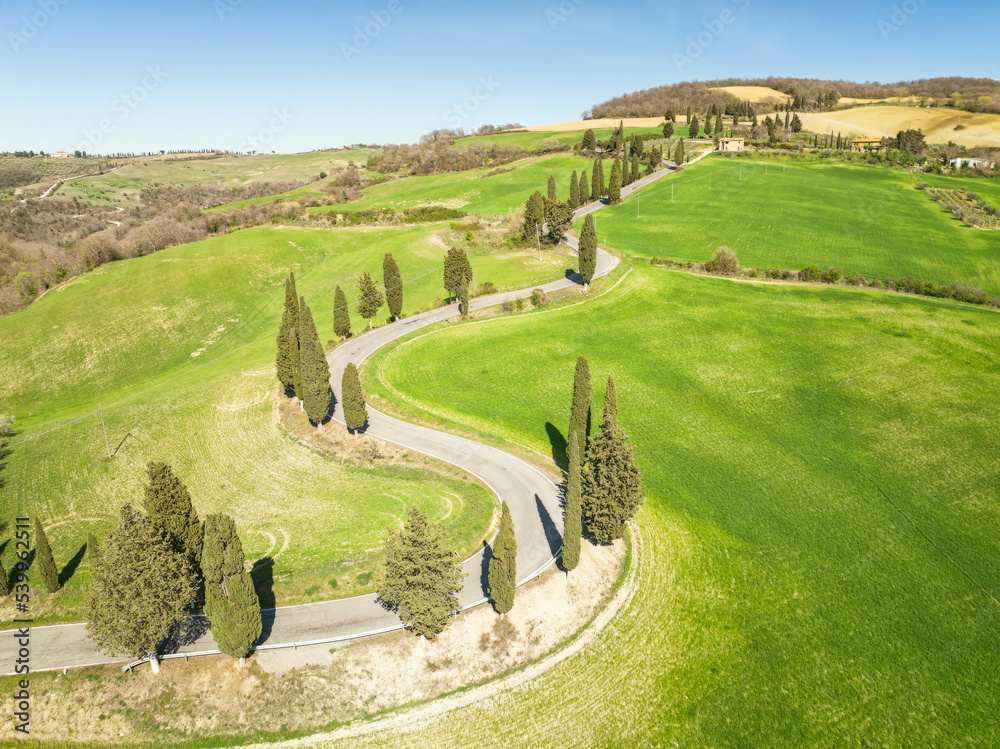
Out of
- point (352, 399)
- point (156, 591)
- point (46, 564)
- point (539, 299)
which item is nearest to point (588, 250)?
point (539, 299)

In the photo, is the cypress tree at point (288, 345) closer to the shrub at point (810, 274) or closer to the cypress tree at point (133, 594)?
the cypress tree at point (133, 594)

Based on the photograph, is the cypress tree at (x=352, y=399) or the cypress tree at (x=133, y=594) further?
the cypress tree at (x=352, y=399)

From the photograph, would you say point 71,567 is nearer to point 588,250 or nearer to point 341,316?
point 341,316

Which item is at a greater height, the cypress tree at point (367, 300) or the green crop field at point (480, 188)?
the green crop field at point (480, 188)

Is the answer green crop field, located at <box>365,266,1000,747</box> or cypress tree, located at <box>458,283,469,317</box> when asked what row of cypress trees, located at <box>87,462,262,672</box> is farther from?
cypress tree, located at <box>458,283,469,317</box>

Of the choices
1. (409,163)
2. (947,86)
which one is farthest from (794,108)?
(409,163)

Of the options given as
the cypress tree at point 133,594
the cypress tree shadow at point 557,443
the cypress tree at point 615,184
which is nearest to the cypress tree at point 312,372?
the cypress tree shadow at point 557,443
